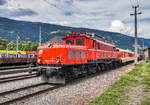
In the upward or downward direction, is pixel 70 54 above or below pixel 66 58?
above

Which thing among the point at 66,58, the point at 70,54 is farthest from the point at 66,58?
the point at 70,54

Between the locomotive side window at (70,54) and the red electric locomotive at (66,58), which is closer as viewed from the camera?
the red electric locomotive at (66,58)

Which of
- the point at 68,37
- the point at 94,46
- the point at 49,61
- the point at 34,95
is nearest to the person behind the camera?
the point at 34,95

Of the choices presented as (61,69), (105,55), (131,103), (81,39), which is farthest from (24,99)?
(105,55)

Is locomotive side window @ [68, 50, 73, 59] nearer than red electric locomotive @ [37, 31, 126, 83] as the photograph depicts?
No

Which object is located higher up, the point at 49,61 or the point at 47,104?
the point at 49,61

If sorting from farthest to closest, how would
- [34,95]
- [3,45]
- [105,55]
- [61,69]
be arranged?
[3,45]
[105,55]
[61,69]
[34,95]

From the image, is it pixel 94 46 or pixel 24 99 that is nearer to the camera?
pixel 24 99

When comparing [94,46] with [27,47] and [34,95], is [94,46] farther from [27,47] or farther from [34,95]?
[27,47]

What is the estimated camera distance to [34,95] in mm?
7660

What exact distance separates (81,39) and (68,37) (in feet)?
4.01

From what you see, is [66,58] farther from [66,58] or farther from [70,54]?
[70,54]

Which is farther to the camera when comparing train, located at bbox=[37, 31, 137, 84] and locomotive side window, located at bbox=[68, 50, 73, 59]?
locomotive side window, located at bbox=[68, 50, 73, 59]

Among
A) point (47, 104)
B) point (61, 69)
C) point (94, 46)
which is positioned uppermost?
point (94, 46)
